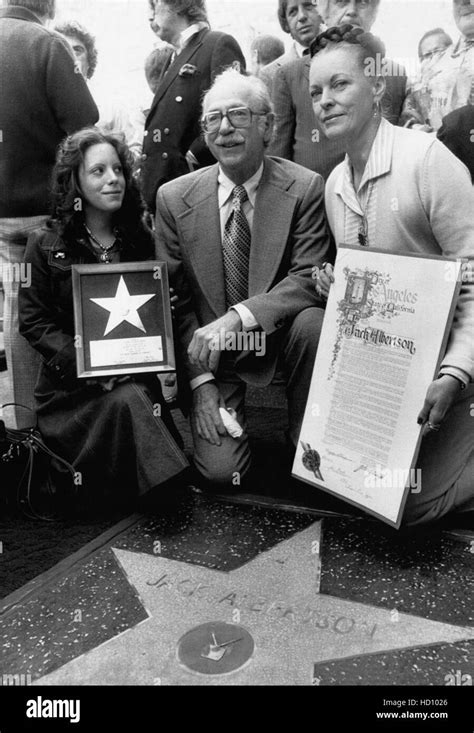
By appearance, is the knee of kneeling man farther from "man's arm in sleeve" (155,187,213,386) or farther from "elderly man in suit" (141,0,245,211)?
"elderly man in suit" (141,0,245,211)

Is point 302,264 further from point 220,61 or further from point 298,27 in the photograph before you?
point 298,27

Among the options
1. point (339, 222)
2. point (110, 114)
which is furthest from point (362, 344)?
point (110, 114)

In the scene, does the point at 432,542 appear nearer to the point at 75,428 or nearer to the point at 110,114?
the point at 75,428

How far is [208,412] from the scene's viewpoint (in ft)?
8.63

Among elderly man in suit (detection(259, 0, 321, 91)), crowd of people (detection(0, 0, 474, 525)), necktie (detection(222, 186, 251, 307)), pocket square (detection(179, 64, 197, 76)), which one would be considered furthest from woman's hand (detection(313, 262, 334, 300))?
pocket square (detection(179, 64, 197, 76))

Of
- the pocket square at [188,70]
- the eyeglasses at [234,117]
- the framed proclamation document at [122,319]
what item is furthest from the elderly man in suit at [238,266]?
the pocket square at [188,70]

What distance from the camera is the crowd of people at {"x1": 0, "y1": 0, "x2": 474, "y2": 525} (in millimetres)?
2266

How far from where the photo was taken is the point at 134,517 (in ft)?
8.03

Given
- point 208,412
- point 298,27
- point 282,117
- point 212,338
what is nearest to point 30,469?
point 208,412

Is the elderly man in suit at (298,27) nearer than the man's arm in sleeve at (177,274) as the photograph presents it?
No

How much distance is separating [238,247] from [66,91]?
40.8 inches

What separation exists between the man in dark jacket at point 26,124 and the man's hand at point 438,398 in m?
1.79

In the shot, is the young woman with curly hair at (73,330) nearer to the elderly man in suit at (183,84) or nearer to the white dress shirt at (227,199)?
the white dress shirt at (227,199)

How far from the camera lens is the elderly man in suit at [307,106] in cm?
310
